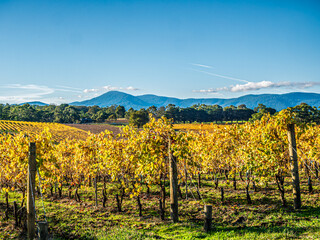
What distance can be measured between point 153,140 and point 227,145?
→ 25.4ft

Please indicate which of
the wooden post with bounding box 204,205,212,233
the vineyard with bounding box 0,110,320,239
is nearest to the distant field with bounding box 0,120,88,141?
the vineyard with bounding box 0,110,320,239

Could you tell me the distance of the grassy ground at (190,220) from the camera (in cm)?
812

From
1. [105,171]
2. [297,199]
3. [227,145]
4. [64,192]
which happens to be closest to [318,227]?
[297,199]

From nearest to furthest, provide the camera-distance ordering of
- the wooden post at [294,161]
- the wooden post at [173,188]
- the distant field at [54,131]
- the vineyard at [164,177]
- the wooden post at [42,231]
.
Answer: the wooden post at [42,231], the vineyard at [164,177], the wooden post at [173,188], the wooden post at [294,161], the distant field at [54,131]

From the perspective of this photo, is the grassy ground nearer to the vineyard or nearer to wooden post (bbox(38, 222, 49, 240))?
the vineyard

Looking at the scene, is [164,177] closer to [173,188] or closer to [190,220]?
[173,188]

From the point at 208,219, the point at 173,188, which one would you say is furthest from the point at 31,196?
the point at 208,219

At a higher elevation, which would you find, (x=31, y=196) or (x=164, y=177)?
(x=31, y=196)

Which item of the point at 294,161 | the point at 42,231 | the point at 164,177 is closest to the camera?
the point at 42,231

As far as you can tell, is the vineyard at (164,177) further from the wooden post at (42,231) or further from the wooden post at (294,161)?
the wooden post at (42,231)

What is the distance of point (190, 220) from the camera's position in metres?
10.2

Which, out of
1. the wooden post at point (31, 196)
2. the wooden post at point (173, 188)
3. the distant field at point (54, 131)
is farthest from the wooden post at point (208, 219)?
the distant field at point (54, 131)

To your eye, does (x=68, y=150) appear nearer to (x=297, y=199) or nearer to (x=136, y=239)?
(x=136, y=239)

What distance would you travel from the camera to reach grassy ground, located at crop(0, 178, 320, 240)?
812cm
